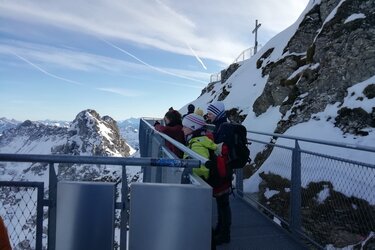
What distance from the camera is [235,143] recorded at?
5270mm

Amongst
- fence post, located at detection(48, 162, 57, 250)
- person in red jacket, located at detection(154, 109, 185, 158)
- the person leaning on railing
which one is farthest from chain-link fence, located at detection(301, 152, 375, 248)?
the person leaning on railing

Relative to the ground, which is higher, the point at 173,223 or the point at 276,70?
the point at 276,70

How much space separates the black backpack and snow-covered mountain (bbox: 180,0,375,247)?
1474mm

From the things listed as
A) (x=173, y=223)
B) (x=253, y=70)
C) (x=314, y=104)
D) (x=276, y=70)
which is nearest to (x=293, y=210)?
(x=173, y=223)

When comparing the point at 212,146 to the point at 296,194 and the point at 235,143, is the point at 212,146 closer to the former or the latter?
the point at 235,143

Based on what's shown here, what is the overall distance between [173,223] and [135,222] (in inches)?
9.5

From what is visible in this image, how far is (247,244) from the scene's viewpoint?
18.9 feet

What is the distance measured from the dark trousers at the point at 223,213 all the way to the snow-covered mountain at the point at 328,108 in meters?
1.77

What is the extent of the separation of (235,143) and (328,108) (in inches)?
355

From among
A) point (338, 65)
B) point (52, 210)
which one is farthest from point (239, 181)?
point (338, 65)

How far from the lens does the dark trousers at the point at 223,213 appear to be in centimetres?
534

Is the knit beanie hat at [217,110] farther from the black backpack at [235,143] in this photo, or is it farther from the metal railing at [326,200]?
the metal railing at [326,200]

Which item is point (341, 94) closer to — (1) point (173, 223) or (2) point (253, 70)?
(1) point (173, 223)

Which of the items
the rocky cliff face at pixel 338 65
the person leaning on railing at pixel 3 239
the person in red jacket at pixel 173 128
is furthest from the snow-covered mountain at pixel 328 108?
the person leaning on railing at pixel 3 239
